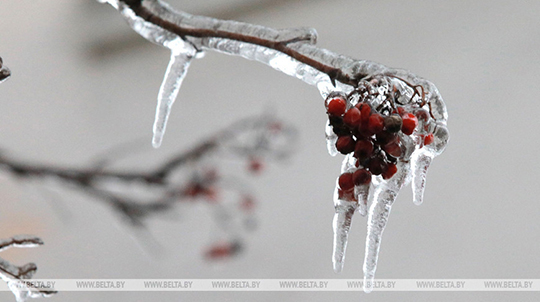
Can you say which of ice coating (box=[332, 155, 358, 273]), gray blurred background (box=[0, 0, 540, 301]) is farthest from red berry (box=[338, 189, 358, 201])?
gray blurred background (box=[0, 0, 540, 301])

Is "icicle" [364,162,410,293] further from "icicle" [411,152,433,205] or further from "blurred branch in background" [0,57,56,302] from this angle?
"blurred branch in background" [0,57,56,302]

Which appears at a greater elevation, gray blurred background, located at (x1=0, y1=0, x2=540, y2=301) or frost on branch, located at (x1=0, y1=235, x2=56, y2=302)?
gray blurred background, located at (x1=0, y1=0, x2=540, y2=301)

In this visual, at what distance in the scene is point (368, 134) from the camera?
29cm

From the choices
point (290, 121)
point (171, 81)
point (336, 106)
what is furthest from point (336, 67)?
point (290, 121)

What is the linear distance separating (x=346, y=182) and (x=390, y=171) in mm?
27

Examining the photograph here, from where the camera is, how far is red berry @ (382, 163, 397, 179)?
291 mm

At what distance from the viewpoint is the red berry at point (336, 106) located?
0.28 metres

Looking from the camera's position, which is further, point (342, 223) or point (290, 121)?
point (290, 121)

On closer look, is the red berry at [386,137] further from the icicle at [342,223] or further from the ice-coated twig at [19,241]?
the ice-coated twig at [19,241]

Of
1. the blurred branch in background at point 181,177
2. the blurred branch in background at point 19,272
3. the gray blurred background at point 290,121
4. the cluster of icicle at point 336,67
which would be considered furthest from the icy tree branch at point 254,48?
the gray blurred background at point 290,121

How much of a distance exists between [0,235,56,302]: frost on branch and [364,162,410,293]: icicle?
22 centimetres

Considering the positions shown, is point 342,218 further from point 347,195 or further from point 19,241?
point 19,241

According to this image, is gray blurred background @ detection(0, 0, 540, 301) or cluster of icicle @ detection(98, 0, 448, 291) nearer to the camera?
cluster of icicle @ detection(98, 0, 448, 291)

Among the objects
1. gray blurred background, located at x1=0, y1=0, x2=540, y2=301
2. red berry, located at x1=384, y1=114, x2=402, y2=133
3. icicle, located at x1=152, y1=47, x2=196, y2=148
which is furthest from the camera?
gray blurred background, located at x1=0, y1=0, x2=540, y2=301
